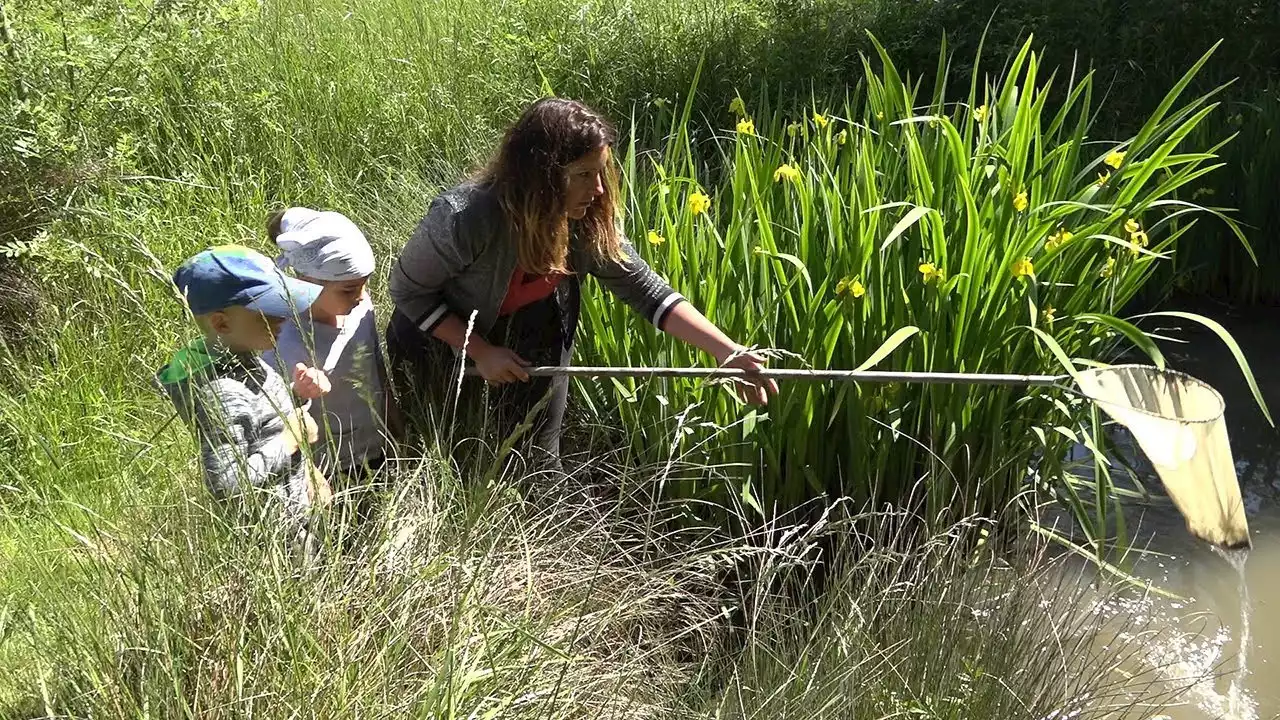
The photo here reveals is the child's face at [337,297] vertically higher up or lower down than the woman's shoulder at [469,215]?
lower down

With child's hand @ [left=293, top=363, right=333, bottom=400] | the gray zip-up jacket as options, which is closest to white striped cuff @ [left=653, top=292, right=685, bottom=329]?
the gray zip-up jacket

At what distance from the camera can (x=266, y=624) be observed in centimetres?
138

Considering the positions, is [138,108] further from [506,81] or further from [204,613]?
[204,613]

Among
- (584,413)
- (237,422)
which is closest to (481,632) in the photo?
(237,422)

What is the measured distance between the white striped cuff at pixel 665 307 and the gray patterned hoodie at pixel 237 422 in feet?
2.67

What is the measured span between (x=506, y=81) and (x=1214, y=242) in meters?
3.22

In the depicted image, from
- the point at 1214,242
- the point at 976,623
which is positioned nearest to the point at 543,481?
the point at 976,623

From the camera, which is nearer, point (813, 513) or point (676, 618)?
point (676, 618)

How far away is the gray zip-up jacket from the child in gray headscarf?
0.35 ft

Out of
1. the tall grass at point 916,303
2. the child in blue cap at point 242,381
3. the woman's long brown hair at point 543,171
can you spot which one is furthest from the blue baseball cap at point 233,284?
the tall grass at point 916,303

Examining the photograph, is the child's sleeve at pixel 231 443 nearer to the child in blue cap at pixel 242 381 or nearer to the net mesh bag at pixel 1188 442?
the child in blue cap at pixel 242 381

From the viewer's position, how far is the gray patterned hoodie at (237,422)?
1555mm

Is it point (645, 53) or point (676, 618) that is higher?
point (645, 53)

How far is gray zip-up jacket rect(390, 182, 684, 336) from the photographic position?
2105mm
